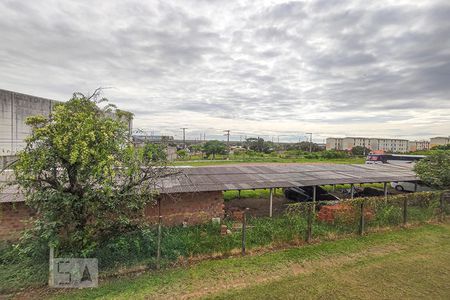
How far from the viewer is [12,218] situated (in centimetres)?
746

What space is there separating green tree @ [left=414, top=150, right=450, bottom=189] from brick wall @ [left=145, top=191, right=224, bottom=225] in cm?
1167

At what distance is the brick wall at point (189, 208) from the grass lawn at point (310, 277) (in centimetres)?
320

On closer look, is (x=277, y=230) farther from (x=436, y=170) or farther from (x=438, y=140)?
(x=438, y=140)

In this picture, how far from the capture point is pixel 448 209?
1062cm

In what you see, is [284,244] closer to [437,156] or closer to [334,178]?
[334,178]

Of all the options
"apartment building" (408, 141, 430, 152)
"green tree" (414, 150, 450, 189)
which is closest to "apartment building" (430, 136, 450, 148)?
"apartment building" (408, 141, 430, 152)

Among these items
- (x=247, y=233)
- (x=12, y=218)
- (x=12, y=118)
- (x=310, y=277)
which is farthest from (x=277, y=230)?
(x=12, y=118)

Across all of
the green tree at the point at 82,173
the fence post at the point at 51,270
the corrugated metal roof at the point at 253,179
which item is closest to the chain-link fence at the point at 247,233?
the fence post at the point at 51,270

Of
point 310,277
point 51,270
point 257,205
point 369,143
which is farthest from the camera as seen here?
point 369,143

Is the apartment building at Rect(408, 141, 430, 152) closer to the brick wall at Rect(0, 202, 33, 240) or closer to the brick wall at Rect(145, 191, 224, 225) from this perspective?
the brick wall at Rect(145, 191, 224, 225)

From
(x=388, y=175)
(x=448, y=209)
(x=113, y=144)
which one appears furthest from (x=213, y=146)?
(x=113, y=144)

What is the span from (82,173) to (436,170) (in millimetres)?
16573

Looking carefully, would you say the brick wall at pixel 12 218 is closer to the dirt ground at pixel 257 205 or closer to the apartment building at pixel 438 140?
the dirt ground at pixel 257 205

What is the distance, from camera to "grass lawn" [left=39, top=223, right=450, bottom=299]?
16.6 ft
